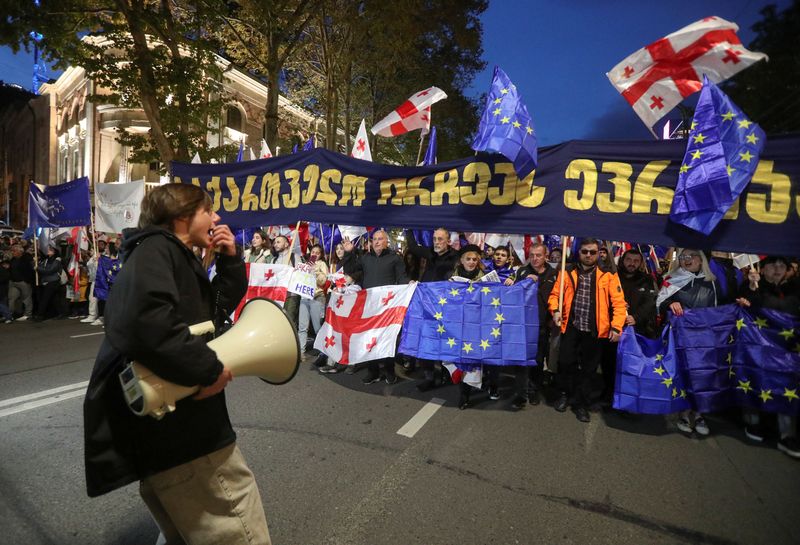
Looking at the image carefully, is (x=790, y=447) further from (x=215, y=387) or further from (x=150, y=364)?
(x=150, y=364)

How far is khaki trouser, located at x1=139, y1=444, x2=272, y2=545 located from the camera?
1558 mm

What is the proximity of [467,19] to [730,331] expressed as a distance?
1690 centimetres

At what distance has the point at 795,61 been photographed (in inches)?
659

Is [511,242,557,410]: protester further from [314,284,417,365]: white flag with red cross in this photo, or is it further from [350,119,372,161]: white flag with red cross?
[350,119,372,161]: white flag with red cross

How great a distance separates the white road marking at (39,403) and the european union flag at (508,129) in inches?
201

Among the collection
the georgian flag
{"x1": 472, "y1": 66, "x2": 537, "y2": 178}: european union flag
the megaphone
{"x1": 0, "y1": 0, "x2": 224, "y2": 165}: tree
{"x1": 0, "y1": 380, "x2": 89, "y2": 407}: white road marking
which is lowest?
{"x1": 0, "y1": 380, "x2": 89, "y2": 407}: white road marking

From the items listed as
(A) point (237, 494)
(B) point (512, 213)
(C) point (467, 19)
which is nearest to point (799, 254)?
(B) point (512, 213)

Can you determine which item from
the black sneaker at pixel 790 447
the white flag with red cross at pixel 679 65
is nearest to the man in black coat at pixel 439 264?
the white flag with red cross at pixel 679 65

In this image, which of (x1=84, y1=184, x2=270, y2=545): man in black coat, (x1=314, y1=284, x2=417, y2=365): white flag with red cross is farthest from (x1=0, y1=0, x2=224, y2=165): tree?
(x1=84, y1=184, x2=270, y2=545): man in black coat

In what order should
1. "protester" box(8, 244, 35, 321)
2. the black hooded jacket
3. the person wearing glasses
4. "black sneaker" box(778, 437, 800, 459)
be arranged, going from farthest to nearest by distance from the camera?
"protester" box(8, 244, 35, 321) < the person wearing glasses < "black sneaker" box(778, 437, 800, 459) < the black hooded jacket

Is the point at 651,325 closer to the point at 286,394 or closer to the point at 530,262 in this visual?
the point at 530,262

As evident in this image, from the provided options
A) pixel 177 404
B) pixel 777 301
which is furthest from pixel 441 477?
pixel 777 301

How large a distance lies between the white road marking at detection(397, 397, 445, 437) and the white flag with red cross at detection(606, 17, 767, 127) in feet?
13.0

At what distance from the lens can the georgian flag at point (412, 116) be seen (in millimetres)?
7710
